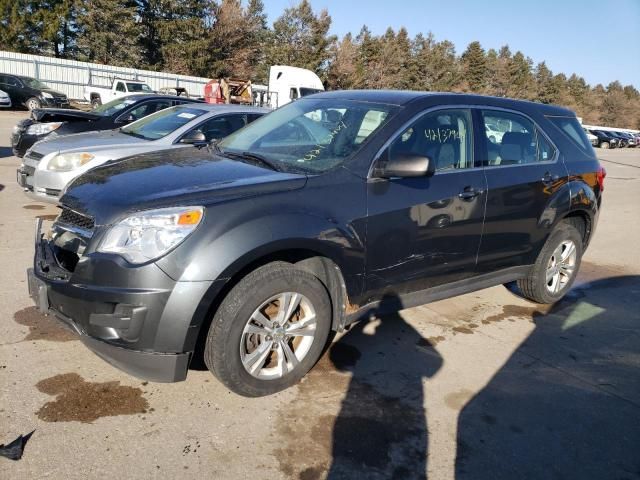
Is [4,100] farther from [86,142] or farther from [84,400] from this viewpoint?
[84,400]

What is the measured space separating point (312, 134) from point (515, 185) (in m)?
1.66

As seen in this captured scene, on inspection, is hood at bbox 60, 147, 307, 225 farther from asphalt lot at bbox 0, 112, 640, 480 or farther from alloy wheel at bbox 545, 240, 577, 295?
alloy wheel at bbox 545, 240, 577, 295

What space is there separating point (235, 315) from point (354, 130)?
1.57 metres

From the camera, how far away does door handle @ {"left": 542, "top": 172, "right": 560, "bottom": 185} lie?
456 cm

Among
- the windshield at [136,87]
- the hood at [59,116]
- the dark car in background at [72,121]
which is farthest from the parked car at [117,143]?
the windshield at [136,87]

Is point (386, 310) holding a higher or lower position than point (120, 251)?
lower

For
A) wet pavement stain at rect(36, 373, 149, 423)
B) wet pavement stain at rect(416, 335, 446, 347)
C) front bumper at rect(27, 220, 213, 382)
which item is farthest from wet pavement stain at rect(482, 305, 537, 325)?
wet pavement stain at rect(36, 373, 149, 423)

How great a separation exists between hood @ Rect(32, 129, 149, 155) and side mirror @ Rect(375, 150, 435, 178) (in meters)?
4.45

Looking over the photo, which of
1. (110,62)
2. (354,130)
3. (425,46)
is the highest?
(425,46)

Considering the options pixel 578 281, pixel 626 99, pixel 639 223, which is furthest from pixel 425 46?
pixel 578 281

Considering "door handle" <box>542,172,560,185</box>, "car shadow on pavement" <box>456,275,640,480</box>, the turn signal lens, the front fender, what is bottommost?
"car shadow on pavement" <box>456,275,640,480</box>

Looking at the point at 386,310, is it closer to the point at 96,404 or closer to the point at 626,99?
the point at 96,404

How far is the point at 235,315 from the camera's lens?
115 inches

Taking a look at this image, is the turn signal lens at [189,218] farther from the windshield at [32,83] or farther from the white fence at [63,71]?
the white fence at [63,71]
